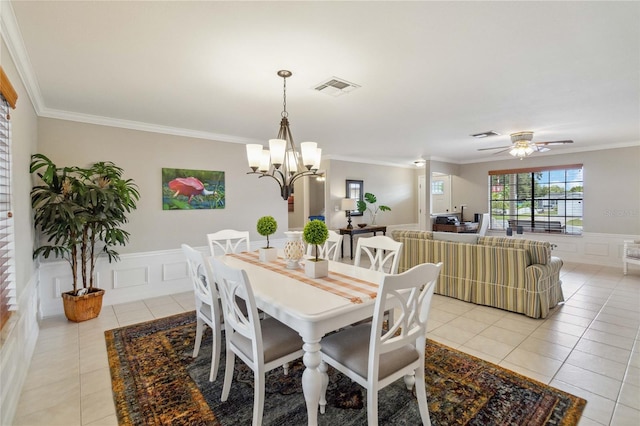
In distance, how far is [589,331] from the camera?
3.00 meters

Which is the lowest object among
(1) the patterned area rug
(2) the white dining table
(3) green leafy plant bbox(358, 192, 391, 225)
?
(1) the patterned area rug

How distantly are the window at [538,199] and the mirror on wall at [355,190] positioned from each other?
3.28 metres

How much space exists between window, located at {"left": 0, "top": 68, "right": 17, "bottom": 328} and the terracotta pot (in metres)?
1.14

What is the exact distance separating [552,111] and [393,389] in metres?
3.57

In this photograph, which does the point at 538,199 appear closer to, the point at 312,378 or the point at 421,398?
the point at 421,398

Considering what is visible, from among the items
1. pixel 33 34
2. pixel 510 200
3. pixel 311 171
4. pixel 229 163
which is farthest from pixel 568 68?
pixel 510 200

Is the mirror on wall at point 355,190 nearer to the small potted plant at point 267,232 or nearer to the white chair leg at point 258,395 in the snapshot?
the small potted plant at point 267,232

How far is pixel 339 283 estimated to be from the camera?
206 centimetres

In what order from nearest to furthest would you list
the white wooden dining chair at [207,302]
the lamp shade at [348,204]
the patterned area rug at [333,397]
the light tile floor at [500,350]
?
the patterned area rug at [333,397] < the light tile floor at [500,350] < the white wooden dining chair at [207,302] < the lamp shade at [348,204]

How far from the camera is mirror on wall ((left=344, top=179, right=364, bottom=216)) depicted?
7.01 metres

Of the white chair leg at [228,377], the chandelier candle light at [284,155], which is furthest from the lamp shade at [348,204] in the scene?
the white chair leg at [228,377]

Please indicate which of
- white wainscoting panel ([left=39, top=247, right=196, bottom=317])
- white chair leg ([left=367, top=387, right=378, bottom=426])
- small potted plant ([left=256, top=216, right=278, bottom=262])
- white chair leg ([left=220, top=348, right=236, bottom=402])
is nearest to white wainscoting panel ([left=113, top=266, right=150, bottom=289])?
white wainscoting panel ([left=39, top=247, right=196, bottom=317])

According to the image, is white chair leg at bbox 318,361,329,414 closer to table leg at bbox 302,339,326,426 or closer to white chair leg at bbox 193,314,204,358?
table leg at bbox 302,339,326,426

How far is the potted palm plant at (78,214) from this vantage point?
9.98 feet
